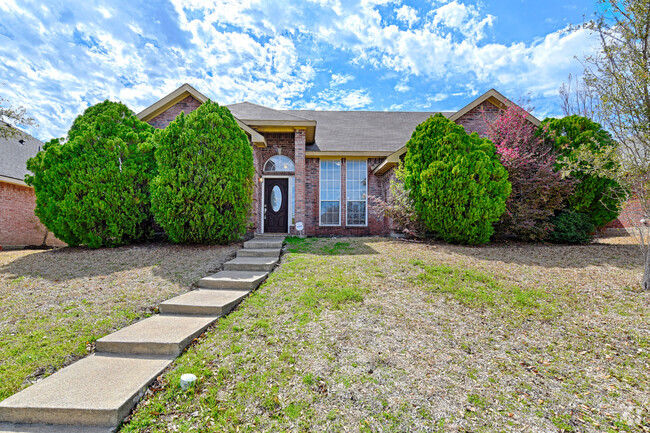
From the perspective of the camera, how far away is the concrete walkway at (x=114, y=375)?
2.04 metres

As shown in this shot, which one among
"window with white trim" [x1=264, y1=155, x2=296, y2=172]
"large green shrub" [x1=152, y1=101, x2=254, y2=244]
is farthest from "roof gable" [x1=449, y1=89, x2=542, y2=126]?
"large green shrub" [x1=152, y1=101, x2=254, y2=244]

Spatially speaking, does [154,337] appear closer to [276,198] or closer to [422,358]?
[422,358]

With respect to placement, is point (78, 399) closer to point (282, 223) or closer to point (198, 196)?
point (198, 196)

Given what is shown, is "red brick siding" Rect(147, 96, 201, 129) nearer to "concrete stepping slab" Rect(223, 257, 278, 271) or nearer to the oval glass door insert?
the oval glass door insert

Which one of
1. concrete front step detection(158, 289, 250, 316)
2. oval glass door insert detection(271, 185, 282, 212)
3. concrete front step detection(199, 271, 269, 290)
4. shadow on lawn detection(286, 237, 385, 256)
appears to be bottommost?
concrete front step detection(158, 289, 250, 316)

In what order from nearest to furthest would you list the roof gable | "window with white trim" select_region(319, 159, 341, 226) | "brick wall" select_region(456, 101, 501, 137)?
the roof gable
"brick wall" select_region(456, 101, 501, 137)
"window with white trim" select_region(319, 159, 341, 226)

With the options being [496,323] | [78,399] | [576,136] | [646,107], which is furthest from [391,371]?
[576,136]

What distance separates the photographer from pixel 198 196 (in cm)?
667

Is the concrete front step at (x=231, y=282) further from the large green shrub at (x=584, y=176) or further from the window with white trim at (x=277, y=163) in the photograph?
the large green shrub at (x=584, y=176)

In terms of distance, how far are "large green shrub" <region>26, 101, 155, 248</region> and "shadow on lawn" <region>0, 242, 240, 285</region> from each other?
21.5 inches

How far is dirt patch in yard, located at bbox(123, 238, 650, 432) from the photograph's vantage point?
205 centimetres

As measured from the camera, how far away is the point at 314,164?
10836 millimetres

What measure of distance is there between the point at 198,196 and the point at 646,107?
27.4ft

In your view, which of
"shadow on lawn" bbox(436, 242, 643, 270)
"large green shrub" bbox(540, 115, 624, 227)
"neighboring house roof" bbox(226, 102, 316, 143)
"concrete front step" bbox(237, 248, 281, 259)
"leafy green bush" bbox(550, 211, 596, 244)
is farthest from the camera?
"neighboring house roof" bbox(226, 102, 316, 143)
